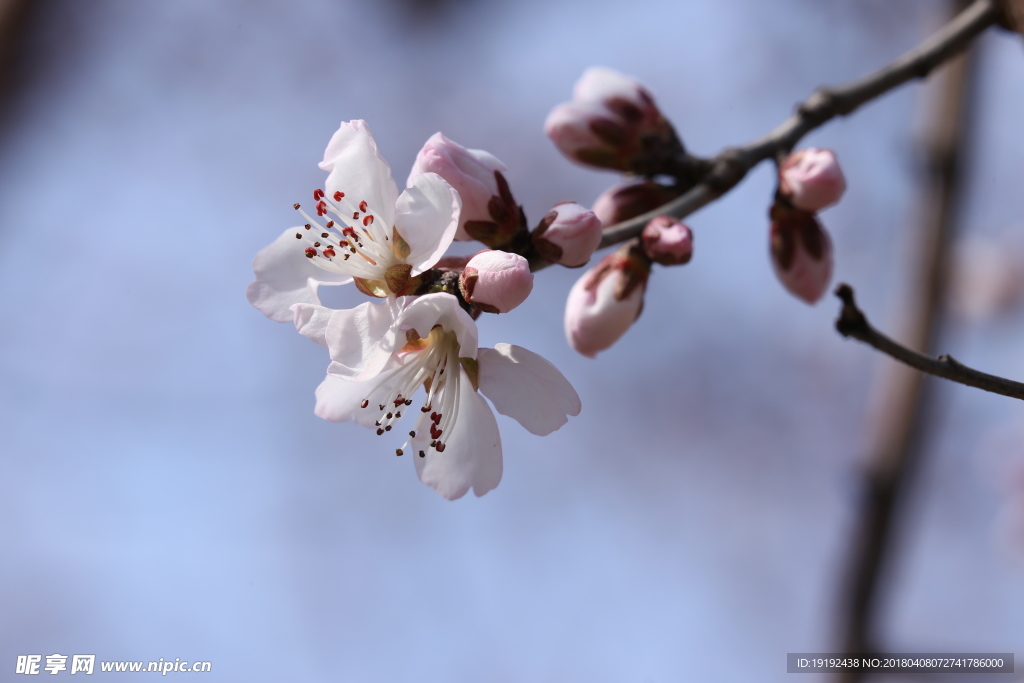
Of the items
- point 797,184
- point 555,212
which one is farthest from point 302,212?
point 797,184

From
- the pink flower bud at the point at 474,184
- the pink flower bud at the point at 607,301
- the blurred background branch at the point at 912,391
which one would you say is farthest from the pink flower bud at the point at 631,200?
the blurred background branch at the point at 912,391

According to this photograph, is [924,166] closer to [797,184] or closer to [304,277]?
[797,184]

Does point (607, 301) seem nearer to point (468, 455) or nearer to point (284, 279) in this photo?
point (468, 455)

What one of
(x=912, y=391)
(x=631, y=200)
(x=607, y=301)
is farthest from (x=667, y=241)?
(x=912, y=391)

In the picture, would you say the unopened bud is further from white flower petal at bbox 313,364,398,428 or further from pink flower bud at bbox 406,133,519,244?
white flower petal at bbox 313,364,398,428

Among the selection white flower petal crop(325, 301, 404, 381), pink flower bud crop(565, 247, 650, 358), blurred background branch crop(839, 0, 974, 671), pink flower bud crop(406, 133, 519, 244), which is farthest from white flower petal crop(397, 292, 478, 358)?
blurred background branch crop(839, 0, 974, 671)

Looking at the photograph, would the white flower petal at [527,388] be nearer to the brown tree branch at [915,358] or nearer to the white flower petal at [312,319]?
the white flower petal at [312,319]
